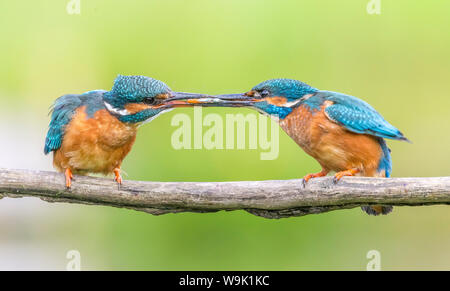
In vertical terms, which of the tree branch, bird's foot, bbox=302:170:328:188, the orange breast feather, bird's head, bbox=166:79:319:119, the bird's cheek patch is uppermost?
bird's head, bbox=166:79:319:119

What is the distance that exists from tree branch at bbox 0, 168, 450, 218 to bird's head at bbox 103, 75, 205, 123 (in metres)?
0.32

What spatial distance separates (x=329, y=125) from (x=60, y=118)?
1.25m

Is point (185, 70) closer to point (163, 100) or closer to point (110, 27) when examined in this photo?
point (110, 27)

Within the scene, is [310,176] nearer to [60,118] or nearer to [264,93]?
[264,93]

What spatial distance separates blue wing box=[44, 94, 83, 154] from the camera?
2.63 m

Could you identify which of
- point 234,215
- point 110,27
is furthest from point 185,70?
point 234,215

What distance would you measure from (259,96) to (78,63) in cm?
239

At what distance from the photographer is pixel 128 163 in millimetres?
4113

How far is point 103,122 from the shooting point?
2.56m

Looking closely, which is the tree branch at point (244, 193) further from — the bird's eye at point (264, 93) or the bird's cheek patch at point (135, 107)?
the bird's eye at point (264, 93)

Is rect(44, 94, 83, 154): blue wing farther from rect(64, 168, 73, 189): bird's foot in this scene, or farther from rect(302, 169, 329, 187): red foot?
rect(302, 169, 329, 187): red foot

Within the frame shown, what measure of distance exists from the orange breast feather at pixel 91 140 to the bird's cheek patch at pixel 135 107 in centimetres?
9

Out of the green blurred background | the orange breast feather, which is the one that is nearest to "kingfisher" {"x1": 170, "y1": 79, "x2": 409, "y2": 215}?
the orange breast feather

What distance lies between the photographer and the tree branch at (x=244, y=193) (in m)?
2.24
